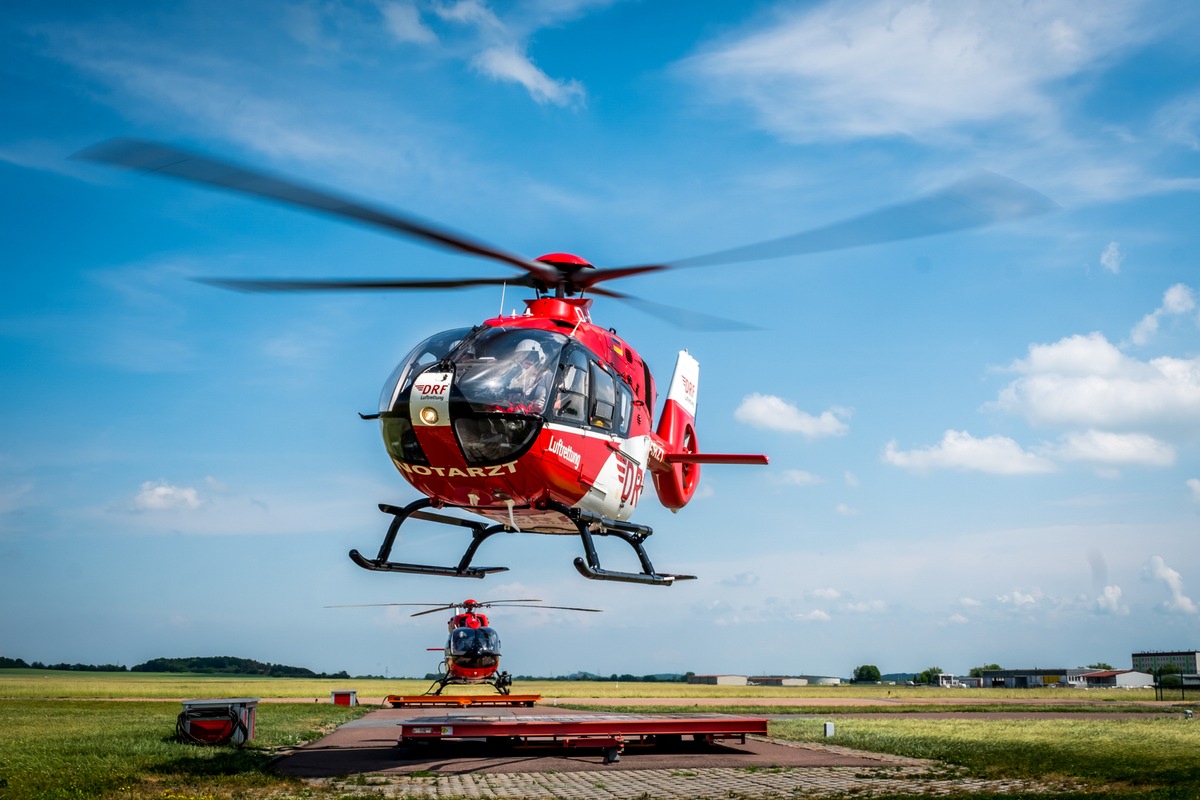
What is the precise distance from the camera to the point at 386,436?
1391cm

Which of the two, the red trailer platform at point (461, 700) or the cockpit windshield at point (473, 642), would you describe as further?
the cockpit windshield at point (473, 642)

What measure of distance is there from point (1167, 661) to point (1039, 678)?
667 inches

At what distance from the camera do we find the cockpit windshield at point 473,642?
123ft

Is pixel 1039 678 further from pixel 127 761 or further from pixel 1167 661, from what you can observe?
pixel 127 761

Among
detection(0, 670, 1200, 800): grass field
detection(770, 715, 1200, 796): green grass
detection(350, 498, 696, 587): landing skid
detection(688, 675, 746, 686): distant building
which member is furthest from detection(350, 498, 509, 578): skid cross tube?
detection(688, 675, 746, 686): distant building

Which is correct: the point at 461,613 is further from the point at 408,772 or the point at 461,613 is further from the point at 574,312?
the point at 574,312

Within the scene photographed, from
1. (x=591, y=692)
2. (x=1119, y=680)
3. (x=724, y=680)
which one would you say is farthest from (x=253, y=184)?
(x=724, y=680)

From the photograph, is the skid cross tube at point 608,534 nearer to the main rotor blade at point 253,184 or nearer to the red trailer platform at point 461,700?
the main rotor blade at point 253,184

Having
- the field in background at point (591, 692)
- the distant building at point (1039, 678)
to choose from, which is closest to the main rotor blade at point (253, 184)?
the field in background at point (591, 692)

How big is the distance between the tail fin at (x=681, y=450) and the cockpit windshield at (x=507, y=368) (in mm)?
4830

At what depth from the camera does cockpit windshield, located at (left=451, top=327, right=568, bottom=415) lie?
13070 millimetres

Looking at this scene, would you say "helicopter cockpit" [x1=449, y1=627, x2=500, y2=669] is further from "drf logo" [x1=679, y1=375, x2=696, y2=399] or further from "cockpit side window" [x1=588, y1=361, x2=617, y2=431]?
"cockpit side window" [x1=588, y1=361, x2=617, y2=431]

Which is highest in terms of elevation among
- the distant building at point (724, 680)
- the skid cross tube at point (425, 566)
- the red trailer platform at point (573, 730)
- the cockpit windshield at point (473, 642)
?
the skid cross tube at point (425, 566)

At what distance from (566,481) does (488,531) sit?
306 cm
